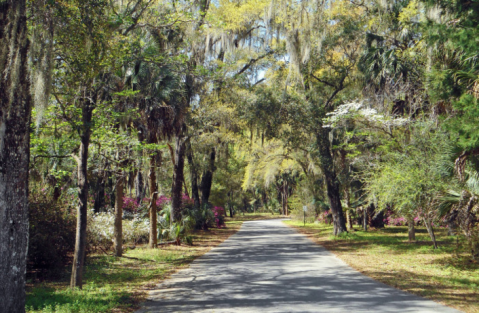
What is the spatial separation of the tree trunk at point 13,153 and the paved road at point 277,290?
2311 mm

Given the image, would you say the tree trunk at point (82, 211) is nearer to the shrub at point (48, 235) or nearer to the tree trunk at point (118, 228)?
the shrub at point (48, 235)

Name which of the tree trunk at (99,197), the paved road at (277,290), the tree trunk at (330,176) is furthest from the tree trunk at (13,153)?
the tree trunk at (330,176)

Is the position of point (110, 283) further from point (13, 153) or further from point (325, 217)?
point (325, 217)

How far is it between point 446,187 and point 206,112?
12.4 metres

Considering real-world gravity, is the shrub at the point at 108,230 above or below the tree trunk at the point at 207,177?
below

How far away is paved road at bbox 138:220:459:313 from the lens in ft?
21.5

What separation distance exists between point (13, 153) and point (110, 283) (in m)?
4.87

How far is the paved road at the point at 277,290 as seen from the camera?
654 centimetres

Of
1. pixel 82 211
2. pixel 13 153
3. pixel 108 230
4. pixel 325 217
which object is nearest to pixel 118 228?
pixel 108 230

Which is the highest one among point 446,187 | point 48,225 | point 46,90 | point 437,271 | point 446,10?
point 446,10

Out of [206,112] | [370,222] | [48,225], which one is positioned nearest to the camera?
[48,225]

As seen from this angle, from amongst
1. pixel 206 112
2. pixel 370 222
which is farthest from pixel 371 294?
pixel 370 222

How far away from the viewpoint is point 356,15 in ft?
60.5

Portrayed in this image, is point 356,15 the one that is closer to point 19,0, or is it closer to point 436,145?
point 436,145
